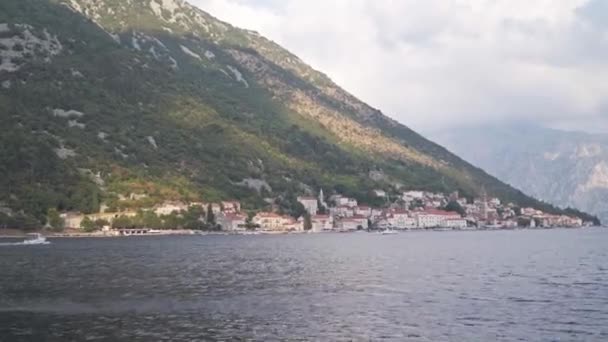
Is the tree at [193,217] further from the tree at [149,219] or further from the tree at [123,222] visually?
the tree at [123,222]

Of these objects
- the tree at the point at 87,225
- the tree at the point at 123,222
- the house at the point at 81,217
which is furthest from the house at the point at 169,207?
the tree at the point at 87,225

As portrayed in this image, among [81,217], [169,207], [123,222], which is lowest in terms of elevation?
[123,222]

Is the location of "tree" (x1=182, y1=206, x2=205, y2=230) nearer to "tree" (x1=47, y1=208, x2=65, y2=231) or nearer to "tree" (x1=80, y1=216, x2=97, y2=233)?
"tree" (x1=80, y1=216, x2=97, y2=233)

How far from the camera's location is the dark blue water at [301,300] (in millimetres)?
40000

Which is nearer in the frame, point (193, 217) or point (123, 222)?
point (123, 222)

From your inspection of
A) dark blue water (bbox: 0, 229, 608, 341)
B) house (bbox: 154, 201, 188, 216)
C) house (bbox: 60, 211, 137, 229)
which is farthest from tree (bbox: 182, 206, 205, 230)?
dark blue water (bbox: 0, 229, 608, 341)

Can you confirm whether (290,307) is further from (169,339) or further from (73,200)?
(73,200)

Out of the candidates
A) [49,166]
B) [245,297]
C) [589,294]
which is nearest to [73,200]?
[49,166]

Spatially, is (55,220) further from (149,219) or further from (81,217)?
(149,219)

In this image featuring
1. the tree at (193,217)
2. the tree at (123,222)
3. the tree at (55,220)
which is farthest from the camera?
the tree at (193,217)

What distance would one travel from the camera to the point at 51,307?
48.9 m

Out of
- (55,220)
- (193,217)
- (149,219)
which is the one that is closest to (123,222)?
(149,219)

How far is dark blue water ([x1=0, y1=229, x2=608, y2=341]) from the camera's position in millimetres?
40000

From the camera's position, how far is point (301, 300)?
177 feet
